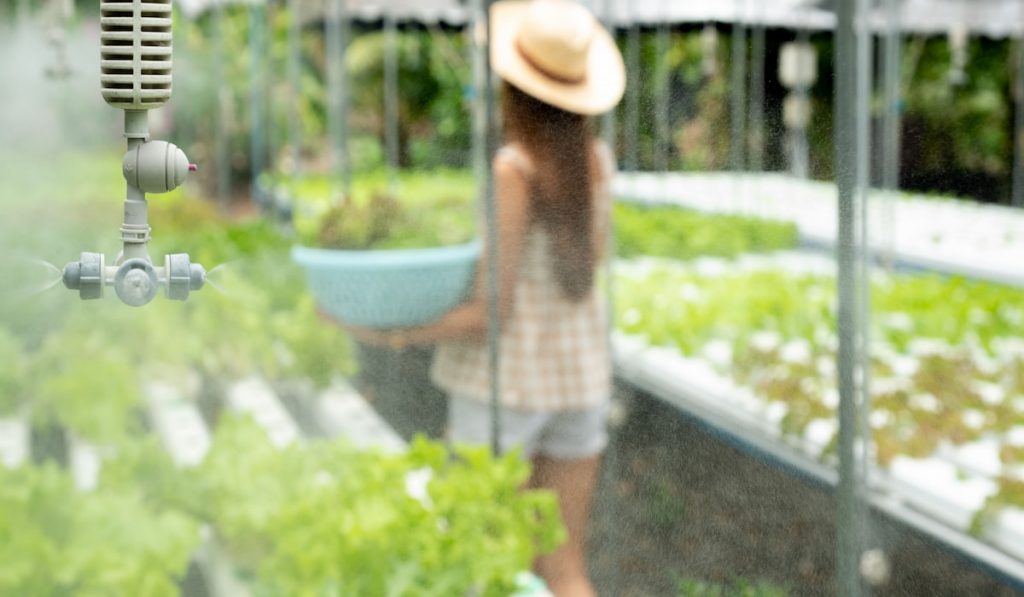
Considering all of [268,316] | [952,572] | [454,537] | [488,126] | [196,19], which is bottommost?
[952,572]

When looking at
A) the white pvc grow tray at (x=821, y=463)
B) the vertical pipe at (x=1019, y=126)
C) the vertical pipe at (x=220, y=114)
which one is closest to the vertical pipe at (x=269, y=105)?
the vertical pipe at (x=220, y=114)

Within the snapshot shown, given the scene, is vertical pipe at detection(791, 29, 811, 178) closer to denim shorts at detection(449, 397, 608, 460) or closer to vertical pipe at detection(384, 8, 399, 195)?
denim shorts at detection(449, 397, 608, 460)

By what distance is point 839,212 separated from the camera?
2.83 ft

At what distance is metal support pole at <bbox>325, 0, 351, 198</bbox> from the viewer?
60.9 inches

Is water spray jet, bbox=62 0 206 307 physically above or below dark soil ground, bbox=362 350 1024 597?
above

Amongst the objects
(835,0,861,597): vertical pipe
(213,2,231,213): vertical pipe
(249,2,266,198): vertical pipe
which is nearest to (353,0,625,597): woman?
(835,0,861,597): vertical pipe

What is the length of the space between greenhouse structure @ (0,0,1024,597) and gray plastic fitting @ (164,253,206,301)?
1.40 ft

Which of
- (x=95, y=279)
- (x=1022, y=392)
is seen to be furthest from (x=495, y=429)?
(x=1022, y=392)

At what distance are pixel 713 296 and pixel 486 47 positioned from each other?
478mm

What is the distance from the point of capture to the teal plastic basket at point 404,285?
1.12 m

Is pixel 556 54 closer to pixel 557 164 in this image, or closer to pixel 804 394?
pixel 557 164

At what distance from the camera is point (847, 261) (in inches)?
34.9

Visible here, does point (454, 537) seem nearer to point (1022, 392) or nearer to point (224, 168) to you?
point (1022, 392)

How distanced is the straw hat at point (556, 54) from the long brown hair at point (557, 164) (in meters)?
0.01
